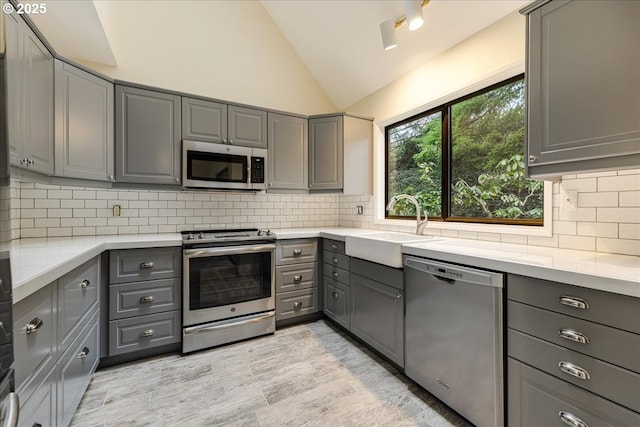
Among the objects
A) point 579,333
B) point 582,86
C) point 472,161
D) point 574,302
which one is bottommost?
point 579,333

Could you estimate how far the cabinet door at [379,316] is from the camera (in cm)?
195

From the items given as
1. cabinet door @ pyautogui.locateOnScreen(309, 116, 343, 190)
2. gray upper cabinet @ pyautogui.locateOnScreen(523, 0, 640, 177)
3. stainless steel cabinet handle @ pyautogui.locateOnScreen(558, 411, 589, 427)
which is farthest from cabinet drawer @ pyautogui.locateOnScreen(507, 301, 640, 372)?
cabinet door @ pyautogui.locateOnScreen(309, 116, 343, 190)

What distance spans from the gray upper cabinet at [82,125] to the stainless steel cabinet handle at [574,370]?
3083 mm

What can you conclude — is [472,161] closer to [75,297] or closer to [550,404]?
[550,404]

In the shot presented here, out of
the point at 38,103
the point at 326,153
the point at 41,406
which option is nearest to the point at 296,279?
the point at 326,153

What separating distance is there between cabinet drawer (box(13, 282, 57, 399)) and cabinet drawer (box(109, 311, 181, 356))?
95cm

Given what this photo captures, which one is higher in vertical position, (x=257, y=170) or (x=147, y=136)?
(x=147, y=136)

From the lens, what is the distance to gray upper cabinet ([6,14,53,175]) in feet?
4.68

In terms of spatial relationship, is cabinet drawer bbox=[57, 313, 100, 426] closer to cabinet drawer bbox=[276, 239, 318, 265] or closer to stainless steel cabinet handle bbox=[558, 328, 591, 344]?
cabinet drawer bbox=[276, 239, 318, 265]

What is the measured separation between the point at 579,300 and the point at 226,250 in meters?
2.30

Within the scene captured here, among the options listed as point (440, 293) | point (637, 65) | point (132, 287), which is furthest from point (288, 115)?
point (637, 65)

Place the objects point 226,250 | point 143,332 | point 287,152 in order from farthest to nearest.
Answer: point 287,152 < point 226,250 < point 143,332

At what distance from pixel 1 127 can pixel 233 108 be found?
7.86 feet

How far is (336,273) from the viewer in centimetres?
271
